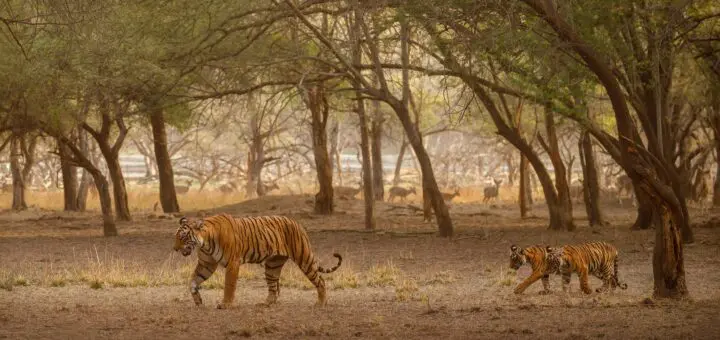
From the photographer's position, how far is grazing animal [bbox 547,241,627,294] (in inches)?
518

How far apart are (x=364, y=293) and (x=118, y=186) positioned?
572 inches

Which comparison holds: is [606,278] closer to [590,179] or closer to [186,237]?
[186,237]

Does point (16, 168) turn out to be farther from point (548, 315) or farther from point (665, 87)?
point (548, 315)

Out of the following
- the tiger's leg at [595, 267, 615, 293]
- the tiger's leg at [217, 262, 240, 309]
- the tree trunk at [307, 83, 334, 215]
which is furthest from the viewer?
the tree trunk at [307, 83, 334, 215]

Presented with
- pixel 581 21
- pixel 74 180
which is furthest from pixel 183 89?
pixel 74 180

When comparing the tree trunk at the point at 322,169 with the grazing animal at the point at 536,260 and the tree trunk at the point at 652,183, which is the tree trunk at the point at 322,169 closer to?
the grazing animal at the point at 536,260

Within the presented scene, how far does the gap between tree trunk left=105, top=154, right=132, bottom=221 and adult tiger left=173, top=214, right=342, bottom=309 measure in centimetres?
1420

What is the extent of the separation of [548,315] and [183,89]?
42.0ft

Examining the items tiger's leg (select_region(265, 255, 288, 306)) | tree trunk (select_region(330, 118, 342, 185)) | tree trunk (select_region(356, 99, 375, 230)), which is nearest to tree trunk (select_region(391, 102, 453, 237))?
tree trunk (select_region(356, 99, 375, 230))

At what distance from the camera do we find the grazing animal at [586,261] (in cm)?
1316

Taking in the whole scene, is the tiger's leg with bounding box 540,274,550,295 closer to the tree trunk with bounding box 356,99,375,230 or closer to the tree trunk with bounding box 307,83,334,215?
the tree trunk with bounding box 356,99,375,230

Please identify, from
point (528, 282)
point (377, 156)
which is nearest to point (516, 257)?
point (528, 282)

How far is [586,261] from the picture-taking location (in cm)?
1338

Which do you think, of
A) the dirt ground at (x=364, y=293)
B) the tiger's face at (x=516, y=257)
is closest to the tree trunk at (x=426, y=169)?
the dirt ground at (x=364, y=293)
